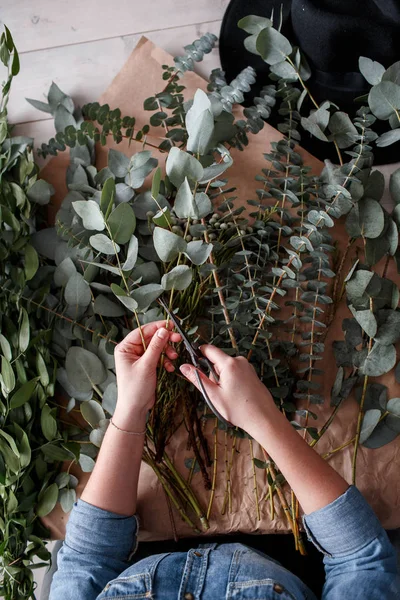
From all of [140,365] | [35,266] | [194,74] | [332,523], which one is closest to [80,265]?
Answer: [35,266]

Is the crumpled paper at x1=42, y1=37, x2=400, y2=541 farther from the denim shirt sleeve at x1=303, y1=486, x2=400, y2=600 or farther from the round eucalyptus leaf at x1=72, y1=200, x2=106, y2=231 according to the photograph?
the round eucalyptus leaf at x1=72, y1=200, x2=106, y2=231

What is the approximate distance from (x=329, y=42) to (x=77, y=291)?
1.73 feet

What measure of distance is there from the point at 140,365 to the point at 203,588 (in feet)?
0.92

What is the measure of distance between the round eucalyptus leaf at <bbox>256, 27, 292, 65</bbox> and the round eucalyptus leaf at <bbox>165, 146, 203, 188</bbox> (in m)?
0.30

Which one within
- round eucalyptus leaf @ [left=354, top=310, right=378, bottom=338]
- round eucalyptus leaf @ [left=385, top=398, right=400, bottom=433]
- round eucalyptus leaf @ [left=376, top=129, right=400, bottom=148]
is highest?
round eucalyptus leaf @ [left=376, top=129, right=400, bottom=148]

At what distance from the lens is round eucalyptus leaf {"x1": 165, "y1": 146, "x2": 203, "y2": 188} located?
690 mm

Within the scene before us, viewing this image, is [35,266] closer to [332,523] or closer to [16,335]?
[16,335]

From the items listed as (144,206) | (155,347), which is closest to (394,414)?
(155,347)

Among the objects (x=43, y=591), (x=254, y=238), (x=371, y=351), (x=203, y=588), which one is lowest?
(x=43, y=591)

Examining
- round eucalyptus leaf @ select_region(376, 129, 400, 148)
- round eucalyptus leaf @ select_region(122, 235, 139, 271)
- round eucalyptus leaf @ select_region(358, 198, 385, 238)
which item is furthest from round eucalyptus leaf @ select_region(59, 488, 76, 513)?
round eucalyptus leaf @ select_region(376, 129, 400, 148)

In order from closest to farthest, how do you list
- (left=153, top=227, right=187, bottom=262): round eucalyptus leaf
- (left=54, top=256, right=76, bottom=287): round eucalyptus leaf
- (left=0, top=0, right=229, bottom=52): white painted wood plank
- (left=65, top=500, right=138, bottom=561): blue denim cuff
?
(left=153, top=227, right=187, bottom=262): round eucalyptus leaf → (left=65, top=500, right=138, bottom=561): blue denim cuff → (left=54, top=256, right=76, bottom=287): round eucalyptus leaf → (left=0, top=0, right=229, bottom=52): white painted wood plank

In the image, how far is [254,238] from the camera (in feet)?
2.77

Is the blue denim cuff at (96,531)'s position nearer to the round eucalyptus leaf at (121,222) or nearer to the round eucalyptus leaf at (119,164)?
the round eucalyptus leaf at (121,222)

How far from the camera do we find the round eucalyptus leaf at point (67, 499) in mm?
875
